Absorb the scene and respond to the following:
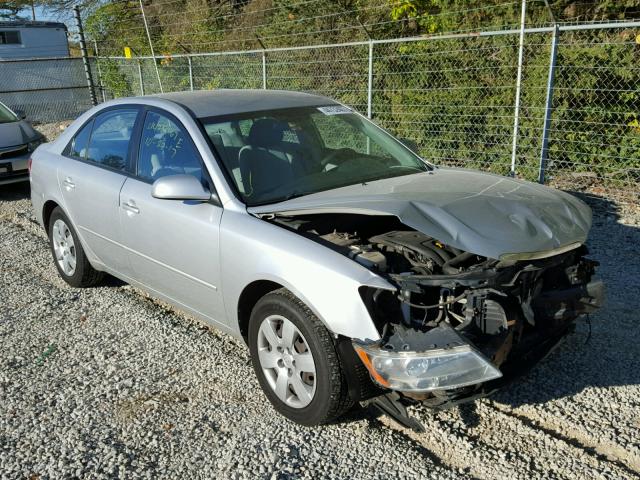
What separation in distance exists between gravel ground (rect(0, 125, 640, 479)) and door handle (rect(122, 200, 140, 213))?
95 centimetres

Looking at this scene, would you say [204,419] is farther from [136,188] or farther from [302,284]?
[136,188]

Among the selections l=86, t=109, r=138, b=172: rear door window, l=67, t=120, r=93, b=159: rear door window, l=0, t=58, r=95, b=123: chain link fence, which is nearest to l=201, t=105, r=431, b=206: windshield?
l=86, t=109, r=138, b=172: rear door window

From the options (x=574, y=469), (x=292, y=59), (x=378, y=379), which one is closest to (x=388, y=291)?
(x=378, y=379)

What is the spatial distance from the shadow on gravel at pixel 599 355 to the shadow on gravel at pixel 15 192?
822 cm

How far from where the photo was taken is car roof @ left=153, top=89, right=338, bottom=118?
427cm

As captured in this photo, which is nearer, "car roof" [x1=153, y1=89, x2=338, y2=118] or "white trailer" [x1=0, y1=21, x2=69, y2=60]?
"car roof" [x1=153, y1=89, x2=338, y2=118]

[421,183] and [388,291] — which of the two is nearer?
[388,291]

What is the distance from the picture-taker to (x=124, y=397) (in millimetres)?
3762

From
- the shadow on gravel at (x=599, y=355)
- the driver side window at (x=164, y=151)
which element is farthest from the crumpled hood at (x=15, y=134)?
the shadow on gravel at (x=599, y=355)

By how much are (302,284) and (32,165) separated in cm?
374

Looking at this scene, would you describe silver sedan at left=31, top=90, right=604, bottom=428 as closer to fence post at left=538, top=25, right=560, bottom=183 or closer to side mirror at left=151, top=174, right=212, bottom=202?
side mirror at left=151, top=174, right=212, bottom=202

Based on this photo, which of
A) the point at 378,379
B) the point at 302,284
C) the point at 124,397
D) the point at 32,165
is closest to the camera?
the point at 378,379

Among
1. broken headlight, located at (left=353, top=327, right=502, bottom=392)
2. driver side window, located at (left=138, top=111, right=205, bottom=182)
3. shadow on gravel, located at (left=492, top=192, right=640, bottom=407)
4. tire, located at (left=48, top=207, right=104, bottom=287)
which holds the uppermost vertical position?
driver side window, located at (left=138, top=111, right=205, bottom=182)

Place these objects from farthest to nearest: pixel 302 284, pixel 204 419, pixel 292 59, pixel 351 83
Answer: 1. pixel 292 59
2. pixel 351 83
3. pixel 204 419
4. pixel 302 284
